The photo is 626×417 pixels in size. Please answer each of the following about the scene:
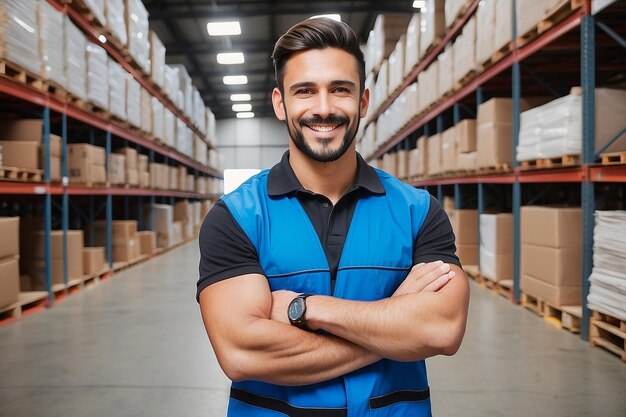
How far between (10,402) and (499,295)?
5129mm

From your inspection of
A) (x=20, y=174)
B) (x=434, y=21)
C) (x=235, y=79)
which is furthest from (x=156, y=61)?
(x=235, y=79)

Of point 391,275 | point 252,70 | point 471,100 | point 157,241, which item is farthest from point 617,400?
point 252,70

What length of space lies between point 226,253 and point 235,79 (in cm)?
2231

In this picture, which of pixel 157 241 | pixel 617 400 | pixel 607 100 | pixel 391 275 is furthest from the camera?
pixel 157 241

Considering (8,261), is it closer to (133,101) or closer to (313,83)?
(313,83)

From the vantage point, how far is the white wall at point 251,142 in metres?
31.3

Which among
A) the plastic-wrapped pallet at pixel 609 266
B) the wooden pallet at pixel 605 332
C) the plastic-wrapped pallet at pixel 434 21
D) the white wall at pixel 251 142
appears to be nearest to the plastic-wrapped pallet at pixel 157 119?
the plastic-wrapped pallet at pixel 434 21

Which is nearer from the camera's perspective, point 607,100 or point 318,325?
point 318,325

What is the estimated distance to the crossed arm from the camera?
5.40ft

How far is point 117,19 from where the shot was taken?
7977 millimetres

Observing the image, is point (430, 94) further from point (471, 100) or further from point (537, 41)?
point (537, 41)

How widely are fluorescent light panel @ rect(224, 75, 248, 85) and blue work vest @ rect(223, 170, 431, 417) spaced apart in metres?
21.8

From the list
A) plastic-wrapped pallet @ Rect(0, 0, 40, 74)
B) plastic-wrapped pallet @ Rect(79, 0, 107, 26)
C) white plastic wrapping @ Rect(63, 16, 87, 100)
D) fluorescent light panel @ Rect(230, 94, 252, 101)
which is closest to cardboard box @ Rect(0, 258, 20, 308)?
plastic-wrapped pallet @ Rect(0, 0, 40, 74)

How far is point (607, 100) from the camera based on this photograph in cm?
433
